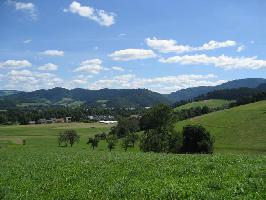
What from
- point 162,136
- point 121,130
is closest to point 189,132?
point 162,136

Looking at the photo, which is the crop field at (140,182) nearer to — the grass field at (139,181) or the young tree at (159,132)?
the grass field at (139,181)

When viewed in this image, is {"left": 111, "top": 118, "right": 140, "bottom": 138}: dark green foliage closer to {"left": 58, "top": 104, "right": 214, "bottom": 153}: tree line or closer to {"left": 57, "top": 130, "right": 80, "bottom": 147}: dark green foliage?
{"left": 57, "top": 130, "right": 80, "bottom": 147}: dark green foliage

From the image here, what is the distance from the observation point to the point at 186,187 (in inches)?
709

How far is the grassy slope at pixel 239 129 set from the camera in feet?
334

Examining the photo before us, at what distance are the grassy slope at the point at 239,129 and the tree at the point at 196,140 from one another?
9.31 meters

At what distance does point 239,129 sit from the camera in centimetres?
12262

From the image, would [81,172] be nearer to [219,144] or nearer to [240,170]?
[240,170]

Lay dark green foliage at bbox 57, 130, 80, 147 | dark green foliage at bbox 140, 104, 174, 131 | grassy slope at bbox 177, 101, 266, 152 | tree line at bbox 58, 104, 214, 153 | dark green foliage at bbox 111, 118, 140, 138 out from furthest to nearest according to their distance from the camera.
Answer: dark green foliage at bbox 111, 118, 140, 138 < dark green foliage at bbox 57, 130, 80, 147 < dark green foliage at bbox 140, 104, 174, 131 < grassy slope at bbox 177, 101, 266, 152 < tree line at bbox 58, 104, 214, 153

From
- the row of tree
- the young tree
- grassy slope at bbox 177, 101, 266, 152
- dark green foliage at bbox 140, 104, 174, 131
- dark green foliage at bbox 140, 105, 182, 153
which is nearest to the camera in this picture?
the row of tree

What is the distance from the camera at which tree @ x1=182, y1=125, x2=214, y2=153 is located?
87938 mm

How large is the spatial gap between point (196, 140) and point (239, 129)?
3537 centimetres

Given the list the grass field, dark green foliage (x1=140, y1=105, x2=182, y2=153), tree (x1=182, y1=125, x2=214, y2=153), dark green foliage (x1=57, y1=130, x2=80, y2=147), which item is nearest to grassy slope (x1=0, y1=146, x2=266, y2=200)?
the grass field

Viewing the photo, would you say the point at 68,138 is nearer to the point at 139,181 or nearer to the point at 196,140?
the point at 196,140

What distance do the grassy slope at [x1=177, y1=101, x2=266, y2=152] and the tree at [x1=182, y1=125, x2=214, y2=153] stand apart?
931cm
